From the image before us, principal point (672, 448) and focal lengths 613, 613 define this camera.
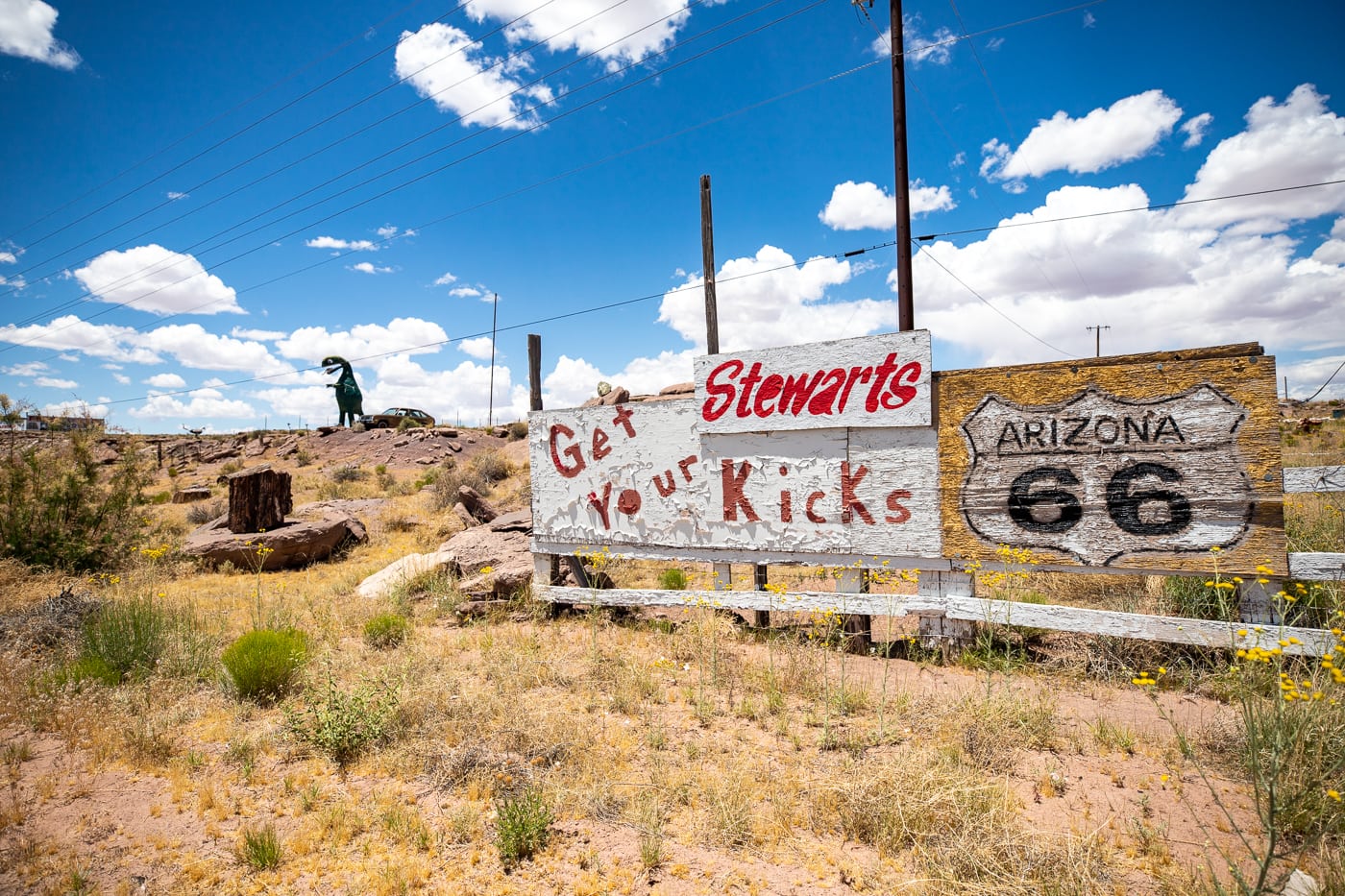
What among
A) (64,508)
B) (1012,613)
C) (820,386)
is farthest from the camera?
(64,508)

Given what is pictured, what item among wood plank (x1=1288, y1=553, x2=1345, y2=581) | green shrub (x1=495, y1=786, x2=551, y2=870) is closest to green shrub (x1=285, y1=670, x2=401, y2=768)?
green shrub (x1=495, y1=786, x2=551, y2=870)

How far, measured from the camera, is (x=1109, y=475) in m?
5.24

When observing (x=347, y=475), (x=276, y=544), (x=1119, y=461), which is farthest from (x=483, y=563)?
(x=347, y=475)

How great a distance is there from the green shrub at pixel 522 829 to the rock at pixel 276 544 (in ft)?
27.7

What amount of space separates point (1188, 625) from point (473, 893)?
17.9ft

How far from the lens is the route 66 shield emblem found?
492cm

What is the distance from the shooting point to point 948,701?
15.1 feet

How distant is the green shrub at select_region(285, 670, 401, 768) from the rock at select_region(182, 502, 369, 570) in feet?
20.9

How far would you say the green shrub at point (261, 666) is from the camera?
17.1 feet

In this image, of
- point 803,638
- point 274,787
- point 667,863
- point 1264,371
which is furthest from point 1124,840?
point 274,787

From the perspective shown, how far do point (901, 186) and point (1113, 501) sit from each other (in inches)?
252

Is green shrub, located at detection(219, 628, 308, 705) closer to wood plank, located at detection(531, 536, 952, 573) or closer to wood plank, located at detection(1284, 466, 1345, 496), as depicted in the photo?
wood plank, located at detection(531, 536, 952, 573)

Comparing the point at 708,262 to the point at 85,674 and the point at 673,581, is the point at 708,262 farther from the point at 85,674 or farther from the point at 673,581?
the point at 85,674

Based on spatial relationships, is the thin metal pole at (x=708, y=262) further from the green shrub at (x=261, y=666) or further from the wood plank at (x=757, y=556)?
the green shrub at (x=261, y=666)
